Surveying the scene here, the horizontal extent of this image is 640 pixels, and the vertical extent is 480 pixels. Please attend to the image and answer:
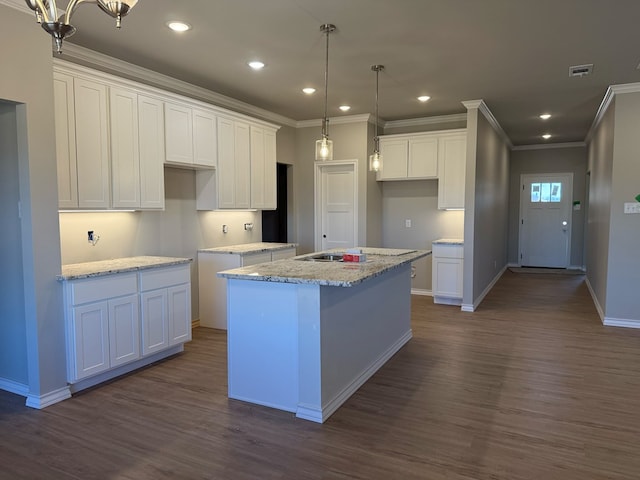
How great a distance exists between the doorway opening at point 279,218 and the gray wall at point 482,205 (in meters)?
2.81

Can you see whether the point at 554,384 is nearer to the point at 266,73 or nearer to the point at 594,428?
the point at 594,428

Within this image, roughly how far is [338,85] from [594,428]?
12.7 ft

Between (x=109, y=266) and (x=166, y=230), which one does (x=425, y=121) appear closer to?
(x=166, y=230)

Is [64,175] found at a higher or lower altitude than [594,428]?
higher

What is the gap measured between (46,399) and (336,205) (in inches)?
180

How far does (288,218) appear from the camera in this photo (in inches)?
278

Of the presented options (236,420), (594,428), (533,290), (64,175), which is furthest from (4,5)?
(533,290)

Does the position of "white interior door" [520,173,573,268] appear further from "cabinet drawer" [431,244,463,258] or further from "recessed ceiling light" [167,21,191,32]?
"recessed ceiling light" [167,21,191,32]

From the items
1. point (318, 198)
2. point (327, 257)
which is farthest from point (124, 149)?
point (318, 198)

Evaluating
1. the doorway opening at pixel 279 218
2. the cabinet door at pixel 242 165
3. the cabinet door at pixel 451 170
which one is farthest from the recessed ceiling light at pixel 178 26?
the cabinet door at pixel 451 170

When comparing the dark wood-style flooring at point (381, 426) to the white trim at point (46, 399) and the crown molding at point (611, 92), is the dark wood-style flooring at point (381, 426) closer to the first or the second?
the white trim at point (46, 399)

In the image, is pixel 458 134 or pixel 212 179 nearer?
pixel 212 179

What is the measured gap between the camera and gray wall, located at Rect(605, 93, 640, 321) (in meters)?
4.87

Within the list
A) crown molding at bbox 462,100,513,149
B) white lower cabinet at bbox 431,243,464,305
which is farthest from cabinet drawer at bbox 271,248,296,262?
crown molding at bbox 462,100,513,149
